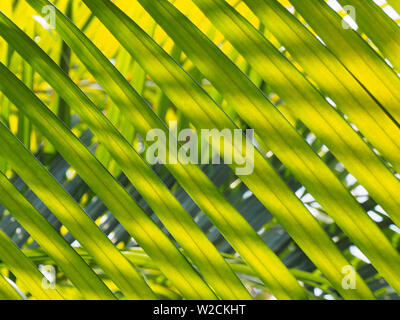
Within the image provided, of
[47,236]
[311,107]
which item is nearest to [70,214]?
[47,236]

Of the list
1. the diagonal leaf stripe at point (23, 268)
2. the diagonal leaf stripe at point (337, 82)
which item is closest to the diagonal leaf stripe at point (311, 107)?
the diagonal leaf stripe at point (337, 82)

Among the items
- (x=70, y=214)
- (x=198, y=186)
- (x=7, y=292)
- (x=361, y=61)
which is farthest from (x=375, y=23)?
(x=7, y=292)

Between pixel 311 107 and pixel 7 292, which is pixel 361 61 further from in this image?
pixel 7 292

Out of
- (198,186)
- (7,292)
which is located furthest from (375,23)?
(7,292)

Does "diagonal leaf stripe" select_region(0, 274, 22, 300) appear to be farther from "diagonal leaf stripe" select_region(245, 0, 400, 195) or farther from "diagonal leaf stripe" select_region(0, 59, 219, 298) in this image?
"diagonal leaf stripe" select_region(245, 0, 400, 195)

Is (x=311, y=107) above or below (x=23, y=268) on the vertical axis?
above

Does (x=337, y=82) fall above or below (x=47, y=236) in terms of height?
above

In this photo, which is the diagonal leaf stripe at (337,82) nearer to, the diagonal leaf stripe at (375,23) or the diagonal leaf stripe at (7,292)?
the diagonal leaf stripe at (375,23)

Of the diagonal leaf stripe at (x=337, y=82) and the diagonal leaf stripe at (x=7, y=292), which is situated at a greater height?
the diagonal leaf stripe at (x=337, y=82)

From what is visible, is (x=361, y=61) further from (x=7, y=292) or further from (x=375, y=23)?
(x=7, y=292)

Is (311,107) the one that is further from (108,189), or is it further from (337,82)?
(108,189)

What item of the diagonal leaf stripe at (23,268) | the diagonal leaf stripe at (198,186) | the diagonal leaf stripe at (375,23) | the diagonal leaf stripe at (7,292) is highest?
the diagonal leaf stripe at (375,23)

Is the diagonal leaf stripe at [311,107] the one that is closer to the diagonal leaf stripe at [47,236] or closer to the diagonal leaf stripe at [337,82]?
the diagonal leaf stripe at [337,82]
